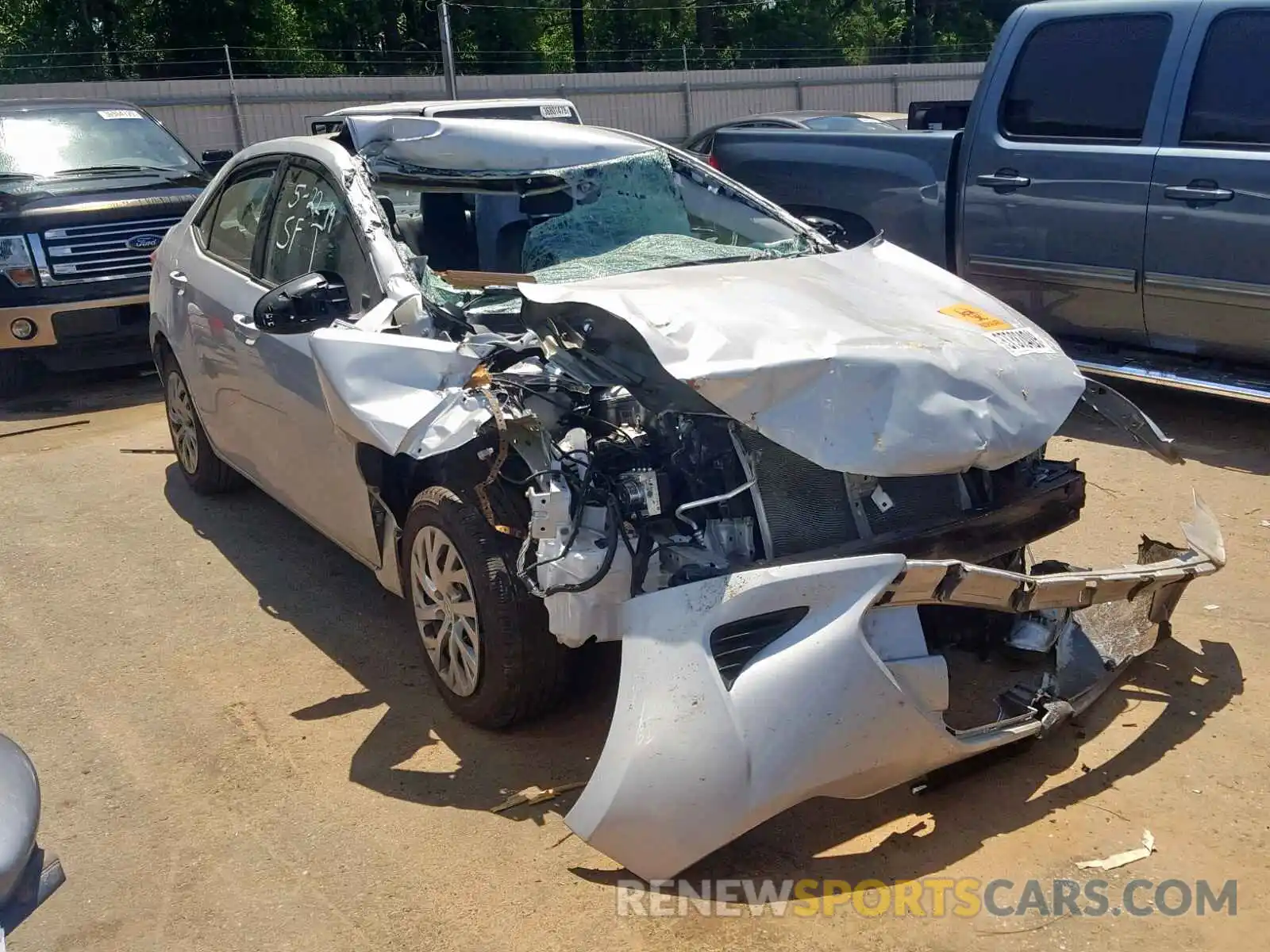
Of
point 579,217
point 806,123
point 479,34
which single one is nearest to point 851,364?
point 579,217

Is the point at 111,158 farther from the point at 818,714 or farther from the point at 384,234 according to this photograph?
the point at 818,714

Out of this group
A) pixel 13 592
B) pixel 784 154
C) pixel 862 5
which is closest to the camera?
pixel 13 592

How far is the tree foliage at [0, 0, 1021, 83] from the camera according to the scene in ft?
92.5

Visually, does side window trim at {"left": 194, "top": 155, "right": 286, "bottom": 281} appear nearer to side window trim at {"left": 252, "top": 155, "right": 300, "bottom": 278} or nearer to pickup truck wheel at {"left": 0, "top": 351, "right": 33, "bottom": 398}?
side window trim at {"left": 252, "top": 155, "right": 300, "bottom": 278}

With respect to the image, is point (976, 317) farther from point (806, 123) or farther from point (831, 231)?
point (806, 123)

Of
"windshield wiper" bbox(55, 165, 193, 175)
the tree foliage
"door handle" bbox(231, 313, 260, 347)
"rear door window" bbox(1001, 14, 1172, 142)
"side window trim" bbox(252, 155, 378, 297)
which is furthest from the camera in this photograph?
the tree foliage

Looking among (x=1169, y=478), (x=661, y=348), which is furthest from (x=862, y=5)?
(x=661, y=348)

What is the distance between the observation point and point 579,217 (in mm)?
4805

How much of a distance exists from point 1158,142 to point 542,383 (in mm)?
4130

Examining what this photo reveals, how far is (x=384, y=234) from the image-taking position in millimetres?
4238

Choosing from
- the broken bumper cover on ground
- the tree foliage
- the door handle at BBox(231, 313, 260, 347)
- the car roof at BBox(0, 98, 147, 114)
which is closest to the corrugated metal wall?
the tree foliage

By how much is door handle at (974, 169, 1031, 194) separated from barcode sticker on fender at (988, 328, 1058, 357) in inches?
119

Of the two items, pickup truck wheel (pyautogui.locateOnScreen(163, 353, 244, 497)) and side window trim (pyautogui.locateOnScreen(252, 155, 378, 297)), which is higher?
side window trim (pyautogui.locateOnScreen(252, 155, 378, 297))

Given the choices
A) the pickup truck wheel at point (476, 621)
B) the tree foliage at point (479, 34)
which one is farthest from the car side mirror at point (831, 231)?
the tree foliage at point (479, 34)
